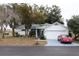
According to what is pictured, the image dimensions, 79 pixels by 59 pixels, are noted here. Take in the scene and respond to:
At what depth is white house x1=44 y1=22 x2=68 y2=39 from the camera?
28.4 feet

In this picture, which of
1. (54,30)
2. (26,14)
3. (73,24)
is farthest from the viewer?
(26,14)

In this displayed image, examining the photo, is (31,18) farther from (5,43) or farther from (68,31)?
(68,31)

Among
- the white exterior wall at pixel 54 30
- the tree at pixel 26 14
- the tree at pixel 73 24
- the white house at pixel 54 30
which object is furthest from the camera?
the tree at pixel 26 14

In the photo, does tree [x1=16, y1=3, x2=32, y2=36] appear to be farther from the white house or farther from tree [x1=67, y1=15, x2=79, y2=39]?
tree [x1=67, y1=15, x2=79, y2=39]

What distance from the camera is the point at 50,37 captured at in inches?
349

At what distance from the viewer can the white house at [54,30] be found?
341 inches

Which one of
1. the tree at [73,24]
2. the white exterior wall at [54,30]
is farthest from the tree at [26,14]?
the tree at [73,24]

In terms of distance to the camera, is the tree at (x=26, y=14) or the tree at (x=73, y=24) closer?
the tree at (x=73, y=24)

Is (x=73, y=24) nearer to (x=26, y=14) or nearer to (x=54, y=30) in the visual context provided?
(x=54, y=30)

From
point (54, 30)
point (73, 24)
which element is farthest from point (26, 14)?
point (73, 24)

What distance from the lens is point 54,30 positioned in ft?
32.0

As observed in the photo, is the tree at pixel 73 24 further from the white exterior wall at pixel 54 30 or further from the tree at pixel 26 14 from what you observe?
the tree at pixel 26 14

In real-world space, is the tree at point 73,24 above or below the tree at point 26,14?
below

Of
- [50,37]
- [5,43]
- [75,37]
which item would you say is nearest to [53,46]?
[50,37]
